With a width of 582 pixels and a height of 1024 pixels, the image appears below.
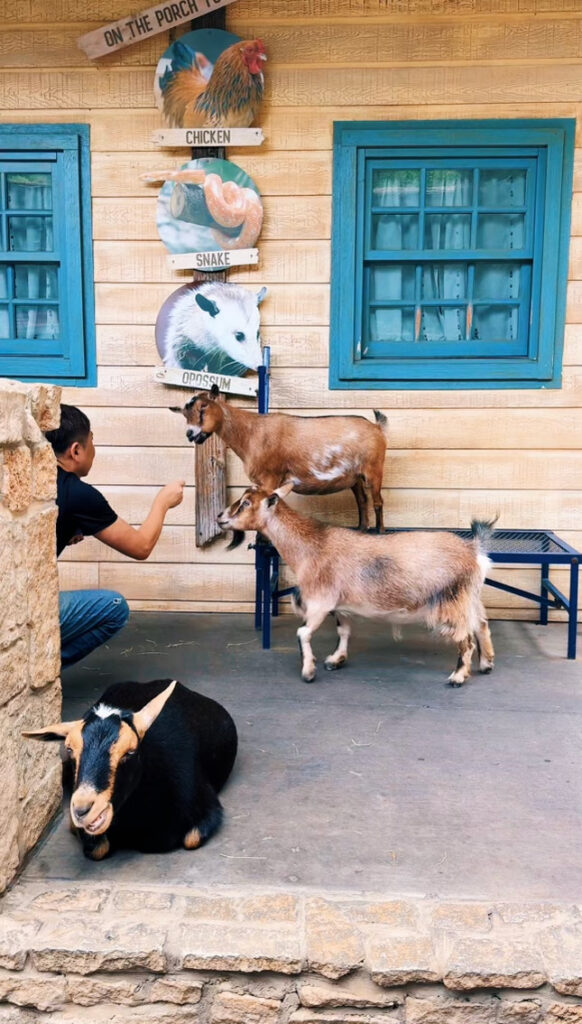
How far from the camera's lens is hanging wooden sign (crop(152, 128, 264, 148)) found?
4.59m

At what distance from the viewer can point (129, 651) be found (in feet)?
13.9

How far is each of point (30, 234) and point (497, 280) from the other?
9.15 feet

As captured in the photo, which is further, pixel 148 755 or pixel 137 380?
pixel 137 380

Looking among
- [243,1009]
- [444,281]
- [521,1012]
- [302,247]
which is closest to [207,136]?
[302,247]

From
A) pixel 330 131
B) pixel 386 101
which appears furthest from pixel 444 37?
pixel 330 131

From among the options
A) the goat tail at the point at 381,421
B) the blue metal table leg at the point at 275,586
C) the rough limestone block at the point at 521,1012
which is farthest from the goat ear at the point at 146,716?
the goat tail at the point at 381,421

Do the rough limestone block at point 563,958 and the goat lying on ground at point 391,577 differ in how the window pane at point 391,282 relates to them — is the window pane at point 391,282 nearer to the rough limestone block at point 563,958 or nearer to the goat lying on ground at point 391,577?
the goat lying on ground at point 391,577

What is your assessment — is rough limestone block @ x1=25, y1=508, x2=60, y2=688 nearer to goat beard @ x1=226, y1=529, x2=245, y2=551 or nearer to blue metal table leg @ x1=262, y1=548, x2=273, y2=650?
blue metal table leg @ x1=262, y1=548, x2=273, y2=650

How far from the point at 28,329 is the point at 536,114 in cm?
320

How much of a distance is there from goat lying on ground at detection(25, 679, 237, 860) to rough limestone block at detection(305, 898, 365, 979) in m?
0.48

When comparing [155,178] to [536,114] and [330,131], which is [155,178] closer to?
[330,131]

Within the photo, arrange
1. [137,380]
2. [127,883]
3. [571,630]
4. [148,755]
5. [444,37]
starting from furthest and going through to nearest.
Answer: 1. [137,380]
2. [444,37]
3. [571,630]
4. [148,755]
5. [127,883]

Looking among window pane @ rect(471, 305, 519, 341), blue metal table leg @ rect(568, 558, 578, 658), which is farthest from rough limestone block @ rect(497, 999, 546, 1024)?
window pane @ rect(471, 305, 519, 341)

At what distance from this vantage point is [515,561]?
4.00 m
